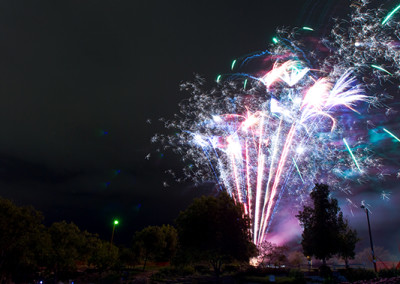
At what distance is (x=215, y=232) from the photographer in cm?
2873

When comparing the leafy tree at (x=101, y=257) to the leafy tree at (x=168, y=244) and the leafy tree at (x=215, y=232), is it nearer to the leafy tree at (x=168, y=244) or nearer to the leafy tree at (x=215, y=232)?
the leafy tree at (x=168, y=244)

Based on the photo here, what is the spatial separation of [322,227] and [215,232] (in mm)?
11203

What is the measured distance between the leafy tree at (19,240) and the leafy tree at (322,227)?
32.4 metres

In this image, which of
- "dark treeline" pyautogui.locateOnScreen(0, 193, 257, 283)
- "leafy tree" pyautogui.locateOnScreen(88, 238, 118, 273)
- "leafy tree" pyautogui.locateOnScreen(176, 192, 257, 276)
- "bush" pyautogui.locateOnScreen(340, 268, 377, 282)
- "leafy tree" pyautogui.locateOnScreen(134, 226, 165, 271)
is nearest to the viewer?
"bush" pyautogui.locateOnScreen(340, 268, 377, 282)

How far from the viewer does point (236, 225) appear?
94.0ft

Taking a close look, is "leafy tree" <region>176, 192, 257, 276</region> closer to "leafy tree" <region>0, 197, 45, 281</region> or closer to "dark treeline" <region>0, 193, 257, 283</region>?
"dark treeline" <region>0, 193, 257, 283</region>

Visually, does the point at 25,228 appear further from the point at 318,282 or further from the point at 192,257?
the point at 318,282

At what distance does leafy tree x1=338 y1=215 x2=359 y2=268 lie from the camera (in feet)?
97.9

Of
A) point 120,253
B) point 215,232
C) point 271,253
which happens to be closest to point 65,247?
point 120,253

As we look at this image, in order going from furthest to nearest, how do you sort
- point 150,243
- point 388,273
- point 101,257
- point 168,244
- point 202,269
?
point 168,244, point 150,243, point 101,257, point 202,269, point 388,273

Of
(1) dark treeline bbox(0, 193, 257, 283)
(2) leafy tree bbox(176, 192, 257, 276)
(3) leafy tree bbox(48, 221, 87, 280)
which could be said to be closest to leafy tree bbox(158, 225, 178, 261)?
(1) dark treeline bbox(0, 193, 257, 283)

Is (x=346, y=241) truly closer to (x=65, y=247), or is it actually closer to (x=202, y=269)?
(x=202, y=269)

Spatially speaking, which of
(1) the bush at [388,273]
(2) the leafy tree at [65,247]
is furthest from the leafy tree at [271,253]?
(2) the leafy tree at [65,247]

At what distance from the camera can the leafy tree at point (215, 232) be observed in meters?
28.0
